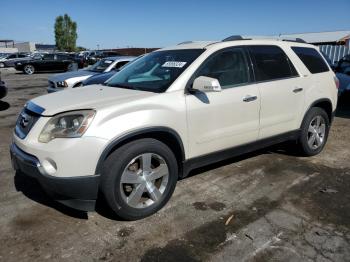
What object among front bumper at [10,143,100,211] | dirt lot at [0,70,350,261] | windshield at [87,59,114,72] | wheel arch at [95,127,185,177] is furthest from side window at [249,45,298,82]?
windshield at [87,59,114,72]

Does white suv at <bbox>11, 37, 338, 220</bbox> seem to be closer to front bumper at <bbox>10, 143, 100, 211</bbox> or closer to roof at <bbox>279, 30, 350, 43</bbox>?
front bumper at <bbox>10, 143, 100, 211</bbox>

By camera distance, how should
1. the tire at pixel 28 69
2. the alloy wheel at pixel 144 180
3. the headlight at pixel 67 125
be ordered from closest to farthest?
the headlight at pixel 67 125
the alloy wheel at pixel 144 180
the tire at pixel 28 69

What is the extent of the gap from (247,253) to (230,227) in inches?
17.2

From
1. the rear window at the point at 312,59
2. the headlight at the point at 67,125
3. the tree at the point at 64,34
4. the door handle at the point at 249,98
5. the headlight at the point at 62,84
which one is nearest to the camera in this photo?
the headlight at the point at 67,125

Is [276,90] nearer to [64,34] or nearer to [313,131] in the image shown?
[313,131]

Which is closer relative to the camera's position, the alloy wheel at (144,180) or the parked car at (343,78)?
the alloy wheel at (144,180)

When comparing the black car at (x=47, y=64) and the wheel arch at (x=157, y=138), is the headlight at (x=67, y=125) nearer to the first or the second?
the wheel arch at (x=157, y=138)

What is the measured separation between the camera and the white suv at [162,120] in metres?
3.10

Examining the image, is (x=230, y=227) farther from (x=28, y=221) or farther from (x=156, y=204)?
(x=28, y=221)

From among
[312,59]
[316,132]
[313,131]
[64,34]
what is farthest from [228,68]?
[64,34]

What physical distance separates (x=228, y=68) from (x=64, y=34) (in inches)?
3114

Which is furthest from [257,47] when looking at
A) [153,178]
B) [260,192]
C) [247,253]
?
[247,253]

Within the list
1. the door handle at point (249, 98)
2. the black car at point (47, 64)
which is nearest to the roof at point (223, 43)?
the door handle at point (249, 98)

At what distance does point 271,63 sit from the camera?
4.64 meters
